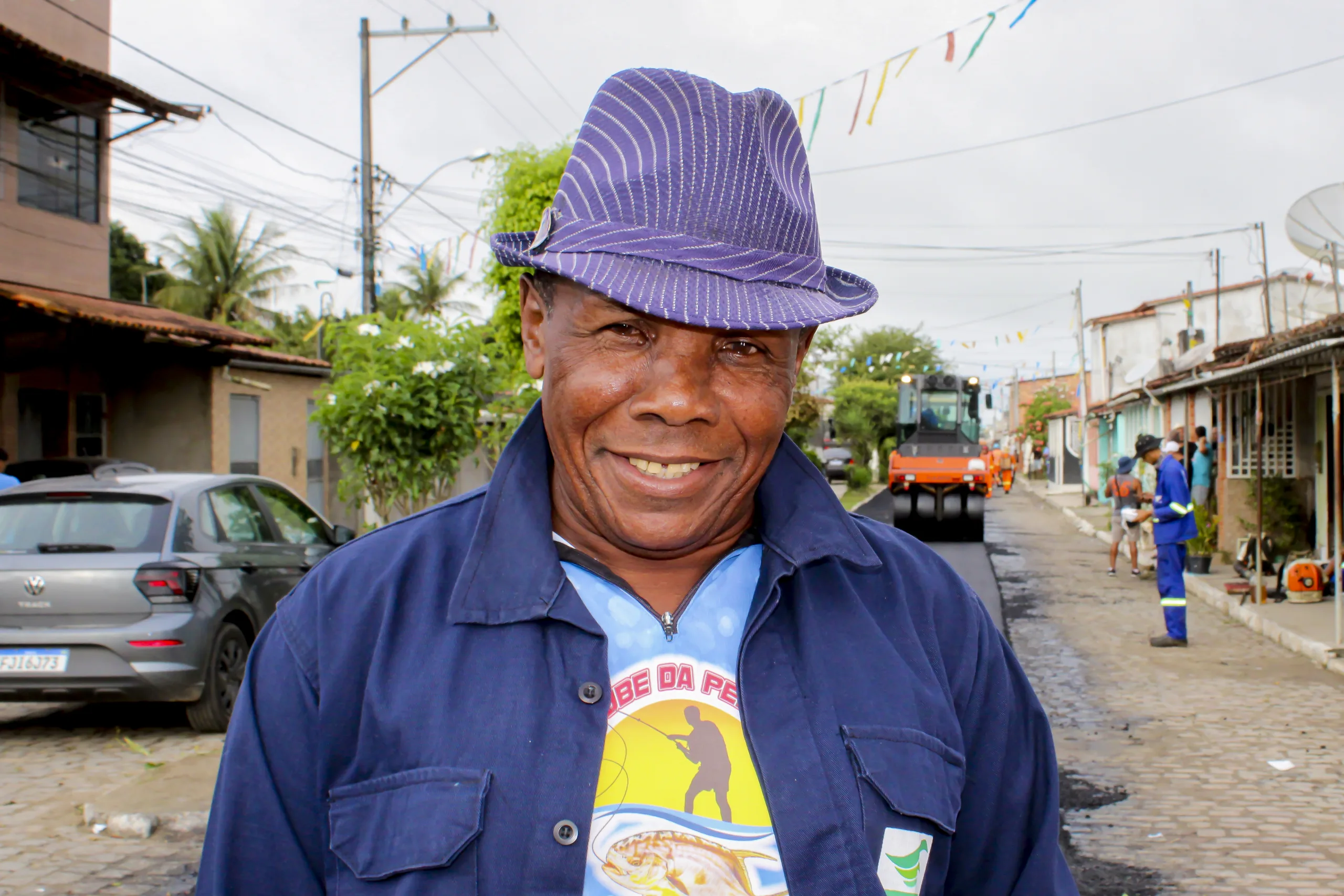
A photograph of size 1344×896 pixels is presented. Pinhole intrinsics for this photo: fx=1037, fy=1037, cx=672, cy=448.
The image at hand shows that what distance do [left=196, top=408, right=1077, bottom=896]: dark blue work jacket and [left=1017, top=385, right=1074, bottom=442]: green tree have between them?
61.5 meters

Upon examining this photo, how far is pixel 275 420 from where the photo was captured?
1802cm

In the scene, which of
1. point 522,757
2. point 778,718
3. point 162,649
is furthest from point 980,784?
point 162,649

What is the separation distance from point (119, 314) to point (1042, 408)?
57339 millimetres

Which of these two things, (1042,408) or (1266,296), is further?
(1042,408)

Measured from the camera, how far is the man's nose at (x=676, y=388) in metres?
1.56

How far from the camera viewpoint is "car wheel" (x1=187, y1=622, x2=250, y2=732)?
21.7 feet

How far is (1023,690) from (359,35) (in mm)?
19277

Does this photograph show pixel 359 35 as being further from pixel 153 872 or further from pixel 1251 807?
pixel 1251 807

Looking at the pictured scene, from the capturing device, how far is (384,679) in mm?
1419

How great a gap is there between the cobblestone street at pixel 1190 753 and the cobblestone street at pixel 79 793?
13.8 ft

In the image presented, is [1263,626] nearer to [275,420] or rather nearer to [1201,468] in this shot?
[1201,468]

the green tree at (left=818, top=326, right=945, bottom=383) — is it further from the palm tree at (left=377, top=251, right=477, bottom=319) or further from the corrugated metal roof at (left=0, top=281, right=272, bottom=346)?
the corrugated metal roof at (left=0, top=281, right=272, bottom=346)

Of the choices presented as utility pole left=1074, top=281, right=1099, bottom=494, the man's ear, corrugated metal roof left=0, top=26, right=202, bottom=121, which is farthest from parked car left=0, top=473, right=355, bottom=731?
Result: utility pole left=1074, top=281, right=1099, bottom=494

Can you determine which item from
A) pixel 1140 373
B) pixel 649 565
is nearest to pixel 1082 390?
pixel 1140 373
